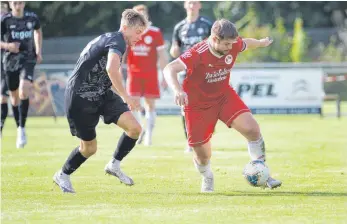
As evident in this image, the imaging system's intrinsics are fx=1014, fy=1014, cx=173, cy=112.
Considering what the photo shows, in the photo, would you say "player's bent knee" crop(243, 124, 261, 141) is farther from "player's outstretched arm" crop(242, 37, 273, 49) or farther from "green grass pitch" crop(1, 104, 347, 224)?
"player's outstretched arm" crop(242, 37, 273, 49)

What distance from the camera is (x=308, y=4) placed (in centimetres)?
4500

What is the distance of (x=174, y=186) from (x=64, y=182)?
3.95 feet

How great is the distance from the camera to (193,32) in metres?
15.8

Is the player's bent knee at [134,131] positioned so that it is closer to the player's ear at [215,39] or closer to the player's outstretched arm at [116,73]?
A: the player's outstretched arm at [116,73]

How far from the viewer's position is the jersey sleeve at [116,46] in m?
9.91

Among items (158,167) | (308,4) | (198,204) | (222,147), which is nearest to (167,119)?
(222,147)

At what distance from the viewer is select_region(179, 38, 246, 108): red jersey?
10242 mm

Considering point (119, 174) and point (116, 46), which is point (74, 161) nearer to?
point (119, 174)

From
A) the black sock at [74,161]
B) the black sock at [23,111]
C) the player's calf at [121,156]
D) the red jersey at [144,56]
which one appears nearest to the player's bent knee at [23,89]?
the black sock at [23,111]

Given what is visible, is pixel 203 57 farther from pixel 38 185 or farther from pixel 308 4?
pixel 308 4

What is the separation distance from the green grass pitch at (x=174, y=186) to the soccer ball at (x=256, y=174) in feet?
0.37

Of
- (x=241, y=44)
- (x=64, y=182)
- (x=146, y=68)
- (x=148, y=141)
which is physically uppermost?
(x=241, y=44)

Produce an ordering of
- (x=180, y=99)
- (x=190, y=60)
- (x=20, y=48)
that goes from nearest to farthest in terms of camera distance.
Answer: (x=180, y=99)
(x=190, y=60)
(x=20, y=48)

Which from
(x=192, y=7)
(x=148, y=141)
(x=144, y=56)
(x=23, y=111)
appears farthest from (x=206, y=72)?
(x=144, y=56)
